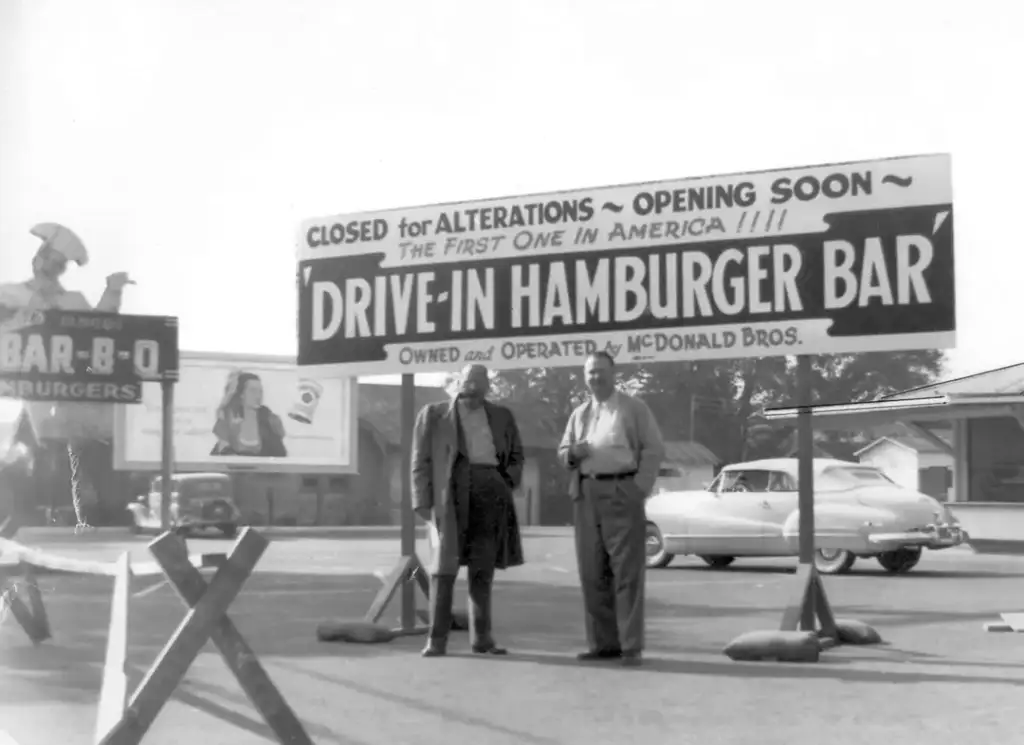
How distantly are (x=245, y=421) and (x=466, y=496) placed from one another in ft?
133

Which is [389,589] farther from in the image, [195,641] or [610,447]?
[195,641]

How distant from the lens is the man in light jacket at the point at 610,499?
29.3ft

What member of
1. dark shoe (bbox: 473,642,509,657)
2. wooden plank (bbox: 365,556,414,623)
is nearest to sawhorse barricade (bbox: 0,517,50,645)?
wooden plank (bbox: 365,556,414,623)

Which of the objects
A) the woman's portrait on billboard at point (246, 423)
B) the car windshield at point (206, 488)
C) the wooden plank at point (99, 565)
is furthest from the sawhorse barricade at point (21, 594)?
the woman's portrait on billboard at point (246, 423)

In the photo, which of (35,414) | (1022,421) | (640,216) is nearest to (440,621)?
(640,216)

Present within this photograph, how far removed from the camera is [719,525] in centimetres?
2114

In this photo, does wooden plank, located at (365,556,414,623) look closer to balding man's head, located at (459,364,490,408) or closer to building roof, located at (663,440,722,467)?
balding man's head, located at (459,364,490,408)

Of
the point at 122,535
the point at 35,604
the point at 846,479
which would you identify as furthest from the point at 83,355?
the point at 122,535

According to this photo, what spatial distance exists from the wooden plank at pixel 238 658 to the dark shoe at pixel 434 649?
374 cm

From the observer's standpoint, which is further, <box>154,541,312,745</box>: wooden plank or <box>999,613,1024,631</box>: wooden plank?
<box>999,613,1024,631</box>: wooden plank

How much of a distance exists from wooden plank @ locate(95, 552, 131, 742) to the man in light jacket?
387 centimetres

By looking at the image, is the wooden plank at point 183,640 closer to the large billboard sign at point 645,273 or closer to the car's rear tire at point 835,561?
the large billboard sign at point 645,273

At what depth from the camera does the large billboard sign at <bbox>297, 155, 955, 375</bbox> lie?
9.44 m

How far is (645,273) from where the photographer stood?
397 inches
